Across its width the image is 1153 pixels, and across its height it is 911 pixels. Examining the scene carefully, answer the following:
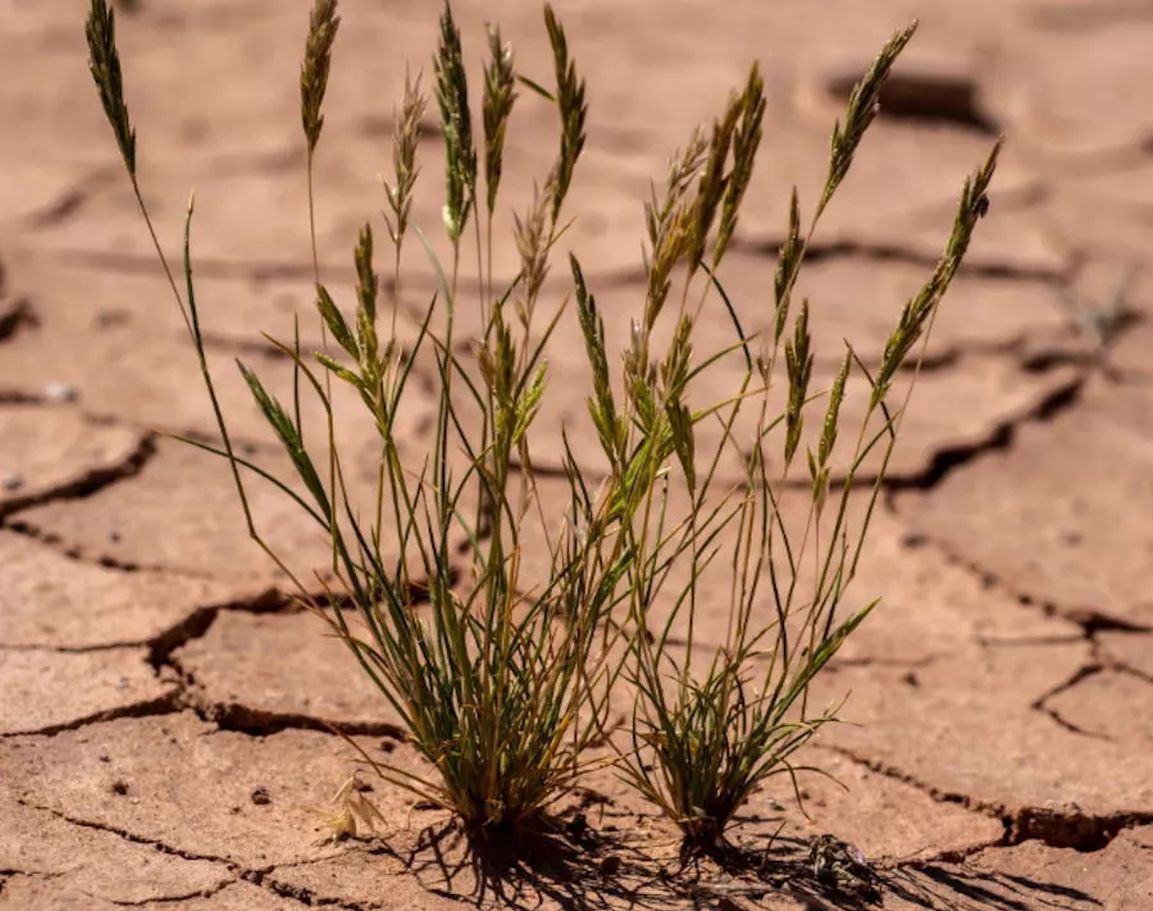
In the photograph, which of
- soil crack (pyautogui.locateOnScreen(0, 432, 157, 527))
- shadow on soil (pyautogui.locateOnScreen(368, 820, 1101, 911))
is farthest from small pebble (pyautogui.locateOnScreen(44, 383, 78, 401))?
shadow on soil (pyautogui.locateOnScreen(368, 820, 1101, 911))

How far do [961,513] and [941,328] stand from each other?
0.81 meters

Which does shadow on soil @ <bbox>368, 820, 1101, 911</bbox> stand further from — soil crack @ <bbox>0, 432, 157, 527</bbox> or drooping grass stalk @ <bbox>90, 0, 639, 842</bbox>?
soil crack @ <bbox>0, 432, 157, 527</bbox>

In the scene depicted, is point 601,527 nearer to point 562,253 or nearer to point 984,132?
point 562,253

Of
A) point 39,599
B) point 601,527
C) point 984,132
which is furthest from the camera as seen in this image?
point 984,132

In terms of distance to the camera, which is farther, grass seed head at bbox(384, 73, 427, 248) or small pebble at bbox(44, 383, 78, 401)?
small pebble at bbox(44, 383, 78, 401)

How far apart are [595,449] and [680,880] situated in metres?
1.37

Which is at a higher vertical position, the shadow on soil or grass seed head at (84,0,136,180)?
grass seed head at (84,0,136,180)

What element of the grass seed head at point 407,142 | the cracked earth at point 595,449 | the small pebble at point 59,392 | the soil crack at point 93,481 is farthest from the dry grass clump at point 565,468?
the small pebble at point 59,392

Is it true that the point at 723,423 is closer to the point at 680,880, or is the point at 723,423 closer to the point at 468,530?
the point at 468,530

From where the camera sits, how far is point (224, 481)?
2.89 meters

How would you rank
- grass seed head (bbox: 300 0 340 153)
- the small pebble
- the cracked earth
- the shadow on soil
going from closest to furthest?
grass seed head (bbox: 300 0 340 153), the shadow on soil, the cracked earth, the small pebble

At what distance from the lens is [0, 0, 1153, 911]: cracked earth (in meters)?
2.00

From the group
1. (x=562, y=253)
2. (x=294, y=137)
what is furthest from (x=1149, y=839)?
(x=294, y=137)

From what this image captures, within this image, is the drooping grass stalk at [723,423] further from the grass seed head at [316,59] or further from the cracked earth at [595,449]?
the grass seed head at [316,59]
